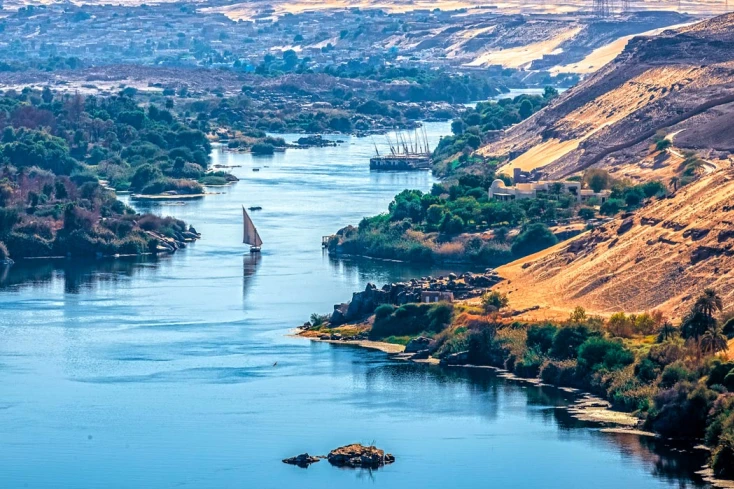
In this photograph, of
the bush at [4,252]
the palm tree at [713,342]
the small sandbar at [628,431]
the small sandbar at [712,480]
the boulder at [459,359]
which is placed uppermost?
the bush at [4,252]

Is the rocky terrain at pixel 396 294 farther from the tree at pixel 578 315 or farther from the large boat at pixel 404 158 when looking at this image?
the large boat at pixel 404 158

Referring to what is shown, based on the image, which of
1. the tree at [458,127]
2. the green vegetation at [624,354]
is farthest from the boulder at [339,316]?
the tree at [458,127]

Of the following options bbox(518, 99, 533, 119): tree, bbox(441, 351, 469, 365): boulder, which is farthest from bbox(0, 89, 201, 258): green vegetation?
bbox(441, 351, 469, 365): boulder

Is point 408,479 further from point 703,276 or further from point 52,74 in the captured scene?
point 52,74

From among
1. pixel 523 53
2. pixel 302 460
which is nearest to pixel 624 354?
pixel 302 460

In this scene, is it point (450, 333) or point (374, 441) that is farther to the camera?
point (450, 333)

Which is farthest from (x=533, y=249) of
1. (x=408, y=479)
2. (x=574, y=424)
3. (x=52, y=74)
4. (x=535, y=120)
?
(x=52, y=74)
